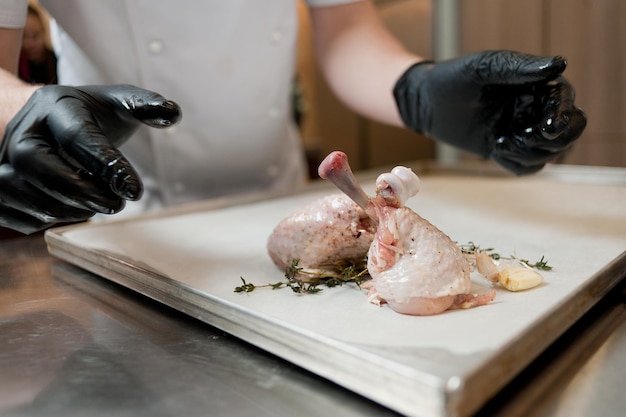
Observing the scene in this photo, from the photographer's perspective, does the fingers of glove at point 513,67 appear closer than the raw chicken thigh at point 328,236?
No

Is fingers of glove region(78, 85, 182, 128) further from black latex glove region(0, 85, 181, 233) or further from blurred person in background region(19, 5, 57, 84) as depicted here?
blurred person in background region(19, 5, 57, 84)

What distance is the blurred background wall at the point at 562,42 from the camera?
9.11 feet

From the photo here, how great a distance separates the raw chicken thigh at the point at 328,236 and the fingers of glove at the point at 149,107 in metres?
0.31

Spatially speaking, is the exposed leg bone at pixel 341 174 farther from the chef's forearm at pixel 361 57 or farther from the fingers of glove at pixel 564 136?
the chef's forearm at pixel 361 57

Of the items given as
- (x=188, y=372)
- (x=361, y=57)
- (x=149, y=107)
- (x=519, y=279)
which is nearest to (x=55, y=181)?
(x=149, y=107)

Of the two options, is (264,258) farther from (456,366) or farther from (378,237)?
(456,366)

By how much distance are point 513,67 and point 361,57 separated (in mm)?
805

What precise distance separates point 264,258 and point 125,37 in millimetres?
903

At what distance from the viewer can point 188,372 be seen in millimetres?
766

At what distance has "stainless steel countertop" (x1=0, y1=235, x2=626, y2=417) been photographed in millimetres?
676

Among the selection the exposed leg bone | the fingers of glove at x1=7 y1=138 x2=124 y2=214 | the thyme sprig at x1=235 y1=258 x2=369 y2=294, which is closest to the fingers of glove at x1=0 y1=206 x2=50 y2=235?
the fingers of glove at x1=7 y1=138 x2=124 y2=214

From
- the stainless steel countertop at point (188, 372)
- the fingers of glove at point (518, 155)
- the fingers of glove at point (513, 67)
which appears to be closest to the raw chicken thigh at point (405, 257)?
the stainless steel countertop at point (188, 372)

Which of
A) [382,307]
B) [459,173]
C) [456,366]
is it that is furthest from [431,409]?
[459,173]

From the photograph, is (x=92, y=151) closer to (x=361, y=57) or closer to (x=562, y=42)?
(x=361, y=57)
